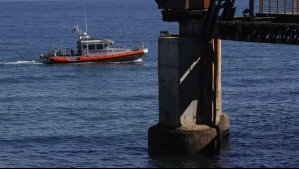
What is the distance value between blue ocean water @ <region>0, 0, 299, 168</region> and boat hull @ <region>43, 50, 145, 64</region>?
1188mm

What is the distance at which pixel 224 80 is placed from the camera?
78812 millimetres

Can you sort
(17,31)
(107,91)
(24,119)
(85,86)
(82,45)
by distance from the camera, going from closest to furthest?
(24,119), (107,91), (85,86), (82,45), (17,31)

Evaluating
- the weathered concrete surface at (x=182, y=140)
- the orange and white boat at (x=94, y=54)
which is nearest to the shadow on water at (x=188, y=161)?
the weathered concrete surface at (x=182, y=140)

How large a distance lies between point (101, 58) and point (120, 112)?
141 feet

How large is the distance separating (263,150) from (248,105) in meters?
16.4

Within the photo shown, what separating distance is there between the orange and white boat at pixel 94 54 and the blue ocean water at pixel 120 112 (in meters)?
1.34

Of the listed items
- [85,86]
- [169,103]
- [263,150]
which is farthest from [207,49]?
[85,86]

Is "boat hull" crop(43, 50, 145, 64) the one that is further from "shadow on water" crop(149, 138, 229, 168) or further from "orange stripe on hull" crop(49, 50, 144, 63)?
"shadow on water" crop(149, 138, 229, 168)

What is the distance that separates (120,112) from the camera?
59.7m

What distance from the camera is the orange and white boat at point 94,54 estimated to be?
102 m

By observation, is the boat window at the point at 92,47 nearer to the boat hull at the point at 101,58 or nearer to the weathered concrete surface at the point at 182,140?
the boat hull at the point at 101,58

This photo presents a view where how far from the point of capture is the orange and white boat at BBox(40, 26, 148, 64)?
10162 centimetres

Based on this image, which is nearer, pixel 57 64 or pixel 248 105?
pixel 248 105

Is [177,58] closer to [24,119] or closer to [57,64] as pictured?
[24,119]
